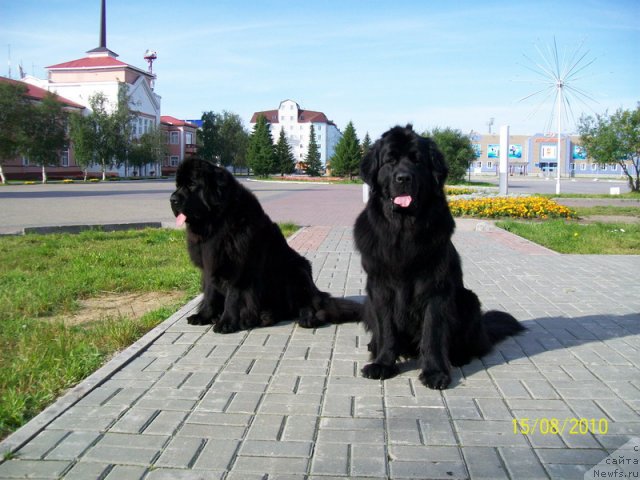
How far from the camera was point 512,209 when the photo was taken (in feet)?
55.5

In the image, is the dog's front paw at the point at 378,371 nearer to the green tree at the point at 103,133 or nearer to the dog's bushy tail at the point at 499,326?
the dog's bushy tail at the point at 499,326

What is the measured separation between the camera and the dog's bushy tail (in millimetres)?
4704

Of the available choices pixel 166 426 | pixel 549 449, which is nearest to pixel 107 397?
pixel 166 426

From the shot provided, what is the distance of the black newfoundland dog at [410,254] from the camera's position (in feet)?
12.3

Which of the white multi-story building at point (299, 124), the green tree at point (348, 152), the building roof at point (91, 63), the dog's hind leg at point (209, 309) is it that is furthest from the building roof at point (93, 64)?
the dog's hind leg at point (209, 309)

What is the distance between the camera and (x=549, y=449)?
284 cm

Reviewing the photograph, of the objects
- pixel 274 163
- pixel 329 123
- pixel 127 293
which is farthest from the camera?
pixel 329 123

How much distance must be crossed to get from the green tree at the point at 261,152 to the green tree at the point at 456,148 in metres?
38.9

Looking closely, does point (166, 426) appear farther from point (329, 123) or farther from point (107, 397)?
point (329, 123)

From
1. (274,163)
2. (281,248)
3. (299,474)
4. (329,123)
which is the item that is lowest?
(299,474)

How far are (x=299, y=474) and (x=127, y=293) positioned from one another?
16.6ft

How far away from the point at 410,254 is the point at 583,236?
9850mm
